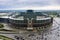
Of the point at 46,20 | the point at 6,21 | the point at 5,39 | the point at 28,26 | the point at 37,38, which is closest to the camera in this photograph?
the point at 5,39

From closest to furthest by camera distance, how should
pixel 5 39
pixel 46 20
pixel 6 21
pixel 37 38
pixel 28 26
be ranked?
pixel 5 39 < pixel 37 38 < pixel 28 26 < pixel 46 20 < pixel 6 21

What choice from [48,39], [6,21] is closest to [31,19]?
[6,21]

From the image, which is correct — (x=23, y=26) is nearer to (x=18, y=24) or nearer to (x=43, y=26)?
(x=18, y=24)

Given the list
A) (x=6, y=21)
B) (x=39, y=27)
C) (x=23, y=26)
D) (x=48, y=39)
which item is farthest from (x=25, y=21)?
(x=48, y=39)

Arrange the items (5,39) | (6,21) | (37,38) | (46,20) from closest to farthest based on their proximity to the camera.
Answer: (5,39), (37,38), (46,20), (6,21)

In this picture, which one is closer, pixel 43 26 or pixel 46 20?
pixel 43 26

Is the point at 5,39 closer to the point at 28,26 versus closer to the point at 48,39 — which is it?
the point at 48,39

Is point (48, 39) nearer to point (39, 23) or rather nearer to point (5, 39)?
point (5, 39)

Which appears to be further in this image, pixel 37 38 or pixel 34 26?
pixel 34 26

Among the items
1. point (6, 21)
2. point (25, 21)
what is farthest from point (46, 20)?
point (6, 21)
